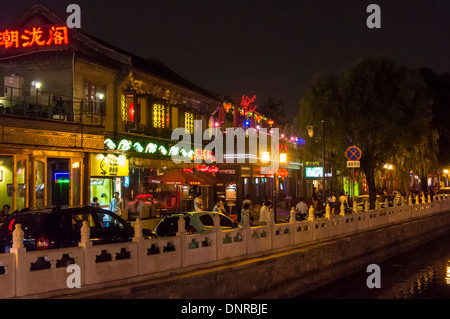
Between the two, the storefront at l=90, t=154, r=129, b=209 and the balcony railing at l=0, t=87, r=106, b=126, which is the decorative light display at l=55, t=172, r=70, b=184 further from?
the balcony railing at l=0, t=87, r=106, b=126

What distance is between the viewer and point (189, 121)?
29.4 metres

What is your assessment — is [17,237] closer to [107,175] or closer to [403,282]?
[403,282]

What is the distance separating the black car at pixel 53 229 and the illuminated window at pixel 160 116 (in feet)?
44.7

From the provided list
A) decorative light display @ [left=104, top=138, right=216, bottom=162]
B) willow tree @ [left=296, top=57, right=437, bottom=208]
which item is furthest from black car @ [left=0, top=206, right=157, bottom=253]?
willow tree @ [left=296, top=57, right=437, bottom=208]

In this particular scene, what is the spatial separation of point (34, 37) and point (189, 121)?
1060 centimetres

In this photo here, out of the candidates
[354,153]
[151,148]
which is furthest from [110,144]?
[354,153]

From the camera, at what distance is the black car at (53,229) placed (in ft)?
35.9

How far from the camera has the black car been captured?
1093 cm

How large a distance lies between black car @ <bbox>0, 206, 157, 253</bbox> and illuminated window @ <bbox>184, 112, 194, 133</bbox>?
54.9 ft

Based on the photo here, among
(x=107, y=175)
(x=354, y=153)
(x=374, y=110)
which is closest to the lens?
(x=354, y=153)

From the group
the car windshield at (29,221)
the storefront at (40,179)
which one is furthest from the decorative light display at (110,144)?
the car windshield at (29,221)

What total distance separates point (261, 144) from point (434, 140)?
10.6m
